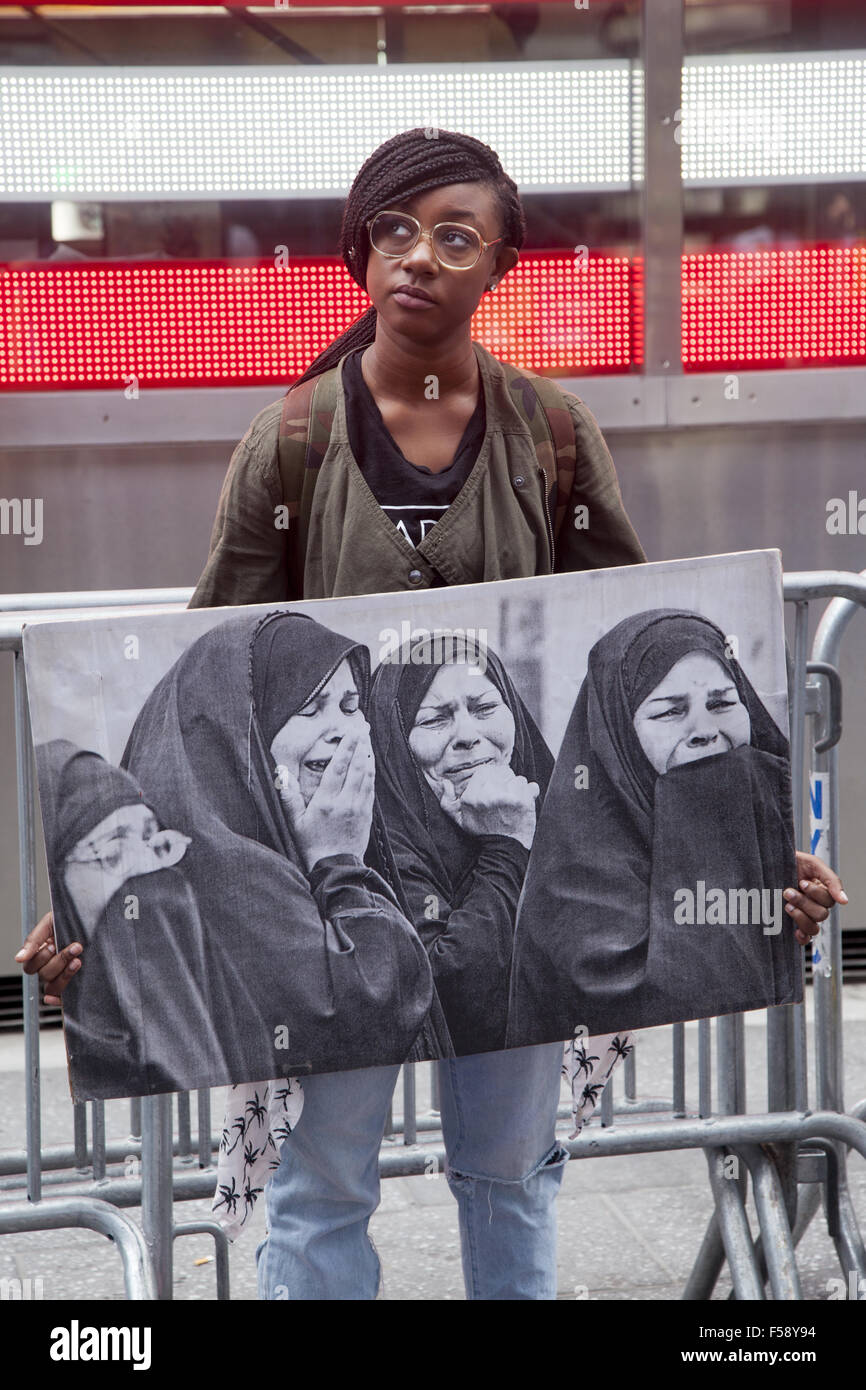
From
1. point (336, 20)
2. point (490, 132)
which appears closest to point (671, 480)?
point (490, 132)

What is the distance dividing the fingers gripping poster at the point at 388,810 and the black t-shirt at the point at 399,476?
108mm

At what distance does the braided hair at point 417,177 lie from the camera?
2.06 metres

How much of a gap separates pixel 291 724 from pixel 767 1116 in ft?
4.04

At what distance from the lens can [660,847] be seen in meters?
2.34

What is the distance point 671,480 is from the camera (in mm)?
4812

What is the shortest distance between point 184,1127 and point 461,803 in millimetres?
1131

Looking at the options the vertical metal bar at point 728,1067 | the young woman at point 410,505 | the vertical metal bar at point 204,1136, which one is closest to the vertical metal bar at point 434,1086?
the vertical metal bar at point 204,1136

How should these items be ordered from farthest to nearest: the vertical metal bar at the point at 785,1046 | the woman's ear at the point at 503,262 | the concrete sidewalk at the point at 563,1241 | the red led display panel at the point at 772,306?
the red led display panel at the point at 772,306, the concrete sidewalk at the point at 563,1241, the vertical metal bar at the point at 785,1046, the woman's ear at the point at 503,262

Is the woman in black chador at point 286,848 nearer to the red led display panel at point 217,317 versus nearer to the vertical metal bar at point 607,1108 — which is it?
the vertical metal bar at point 607,1108

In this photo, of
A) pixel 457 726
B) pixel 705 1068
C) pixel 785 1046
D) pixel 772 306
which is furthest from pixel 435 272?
pixel 772 306
